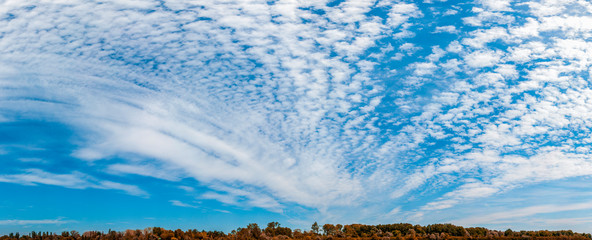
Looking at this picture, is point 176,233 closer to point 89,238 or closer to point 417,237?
point 89,238

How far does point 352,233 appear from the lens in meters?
33.1

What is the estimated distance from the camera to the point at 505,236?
1308 inches

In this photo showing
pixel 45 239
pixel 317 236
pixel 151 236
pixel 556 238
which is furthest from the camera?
pixel 556 238

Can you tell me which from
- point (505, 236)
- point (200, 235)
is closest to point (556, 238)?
point (505, 236)

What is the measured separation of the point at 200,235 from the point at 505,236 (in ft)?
82.0

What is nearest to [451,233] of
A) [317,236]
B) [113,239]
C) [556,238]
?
[556,238]

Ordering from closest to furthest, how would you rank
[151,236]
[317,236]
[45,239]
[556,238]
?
[45,239] → [151,236] → [317,236] → [556,238]

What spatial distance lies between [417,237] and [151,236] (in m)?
20.4

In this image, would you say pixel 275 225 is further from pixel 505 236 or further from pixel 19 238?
pixel 505 236

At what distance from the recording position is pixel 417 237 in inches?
1262

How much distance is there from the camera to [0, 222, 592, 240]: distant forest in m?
26.2

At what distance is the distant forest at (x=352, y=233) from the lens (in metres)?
26.2

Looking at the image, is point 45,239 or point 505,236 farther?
point 505,236

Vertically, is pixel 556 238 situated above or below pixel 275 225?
below
